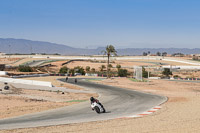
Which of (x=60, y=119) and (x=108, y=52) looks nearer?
(x=60, y=119)

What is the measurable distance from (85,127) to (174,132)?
5087 mm

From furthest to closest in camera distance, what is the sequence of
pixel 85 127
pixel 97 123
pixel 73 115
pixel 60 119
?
pixel 73 115 < pixel 60 119 < pixel 97 123 < pixel 85 127

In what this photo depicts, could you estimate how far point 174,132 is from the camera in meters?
16.0

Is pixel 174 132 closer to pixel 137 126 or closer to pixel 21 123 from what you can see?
pixel 137 126

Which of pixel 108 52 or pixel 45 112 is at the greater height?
pixel 108 52

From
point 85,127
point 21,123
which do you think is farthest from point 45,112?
point 85,127

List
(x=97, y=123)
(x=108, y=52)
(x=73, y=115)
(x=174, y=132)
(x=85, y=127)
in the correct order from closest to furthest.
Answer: (x=174, y=132) < (x=85, y=127) < (x=97, y=123) < (x=73, y=115) < (x=108, y=52)

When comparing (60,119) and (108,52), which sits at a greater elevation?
(108,52)

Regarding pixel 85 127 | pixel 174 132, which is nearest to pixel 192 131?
pixel 174 132

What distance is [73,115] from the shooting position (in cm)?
2145

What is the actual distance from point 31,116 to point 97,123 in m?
5.25

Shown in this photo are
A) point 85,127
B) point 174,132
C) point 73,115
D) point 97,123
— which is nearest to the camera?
point 174,132

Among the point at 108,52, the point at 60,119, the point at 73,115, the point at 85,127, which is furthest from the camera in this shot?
the point at 108,52

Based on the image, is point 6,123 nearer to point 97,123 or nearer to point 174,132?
point 97,123
